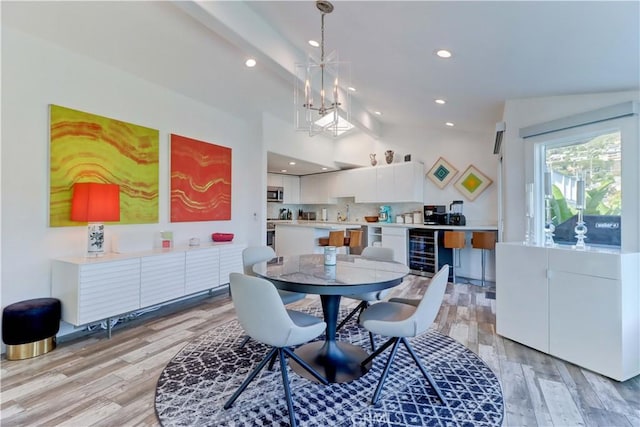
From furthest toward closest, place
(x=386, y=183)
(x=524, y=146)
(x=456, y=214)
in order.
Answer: (x=386, y=183) < (x=456, y=214) < (x=524, y=146)

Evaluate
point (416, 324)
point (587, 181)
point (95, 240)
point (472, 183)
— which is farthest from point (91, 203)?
point (472, 183)

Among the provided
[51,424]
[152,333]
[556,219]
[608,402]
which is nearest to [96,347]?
[152,333]

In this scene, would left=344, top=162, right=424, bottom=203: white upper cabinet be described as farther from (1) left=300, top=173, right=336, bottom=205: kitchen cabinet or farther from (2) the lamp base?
(2) the lamp base

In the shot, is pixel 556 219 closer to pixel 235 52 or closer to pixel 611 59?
pixel 611 59

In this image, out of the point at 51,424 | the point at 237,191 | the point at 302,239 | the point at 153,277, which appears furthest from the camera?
the point at 302,239

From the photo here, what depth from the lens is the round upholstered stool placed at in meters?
2.42

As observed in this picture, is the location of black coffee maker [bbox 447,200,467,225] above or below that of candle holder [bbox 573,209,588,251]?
above

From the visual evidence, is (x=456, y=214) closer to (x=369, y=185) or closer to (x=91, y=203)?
(x=369, y=185)

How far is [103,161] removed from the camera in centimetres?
319

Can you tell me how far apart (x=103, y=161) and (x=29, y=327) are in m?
1.63

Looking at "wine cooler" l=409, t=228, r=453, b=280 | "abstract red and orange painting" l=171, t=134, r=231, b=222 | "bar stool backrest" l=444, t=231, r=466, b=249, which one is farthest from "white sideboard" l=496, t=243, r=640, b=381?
"abstract red and orange painting" l=171, t=134, r=231, b=222

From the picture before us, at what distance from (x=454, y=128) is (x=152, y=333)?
5.42 m

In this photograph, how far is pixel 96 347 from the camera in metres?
2.71

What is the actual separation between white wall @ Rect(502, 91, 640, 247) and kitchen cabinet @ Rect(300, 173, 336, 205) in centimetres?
443
